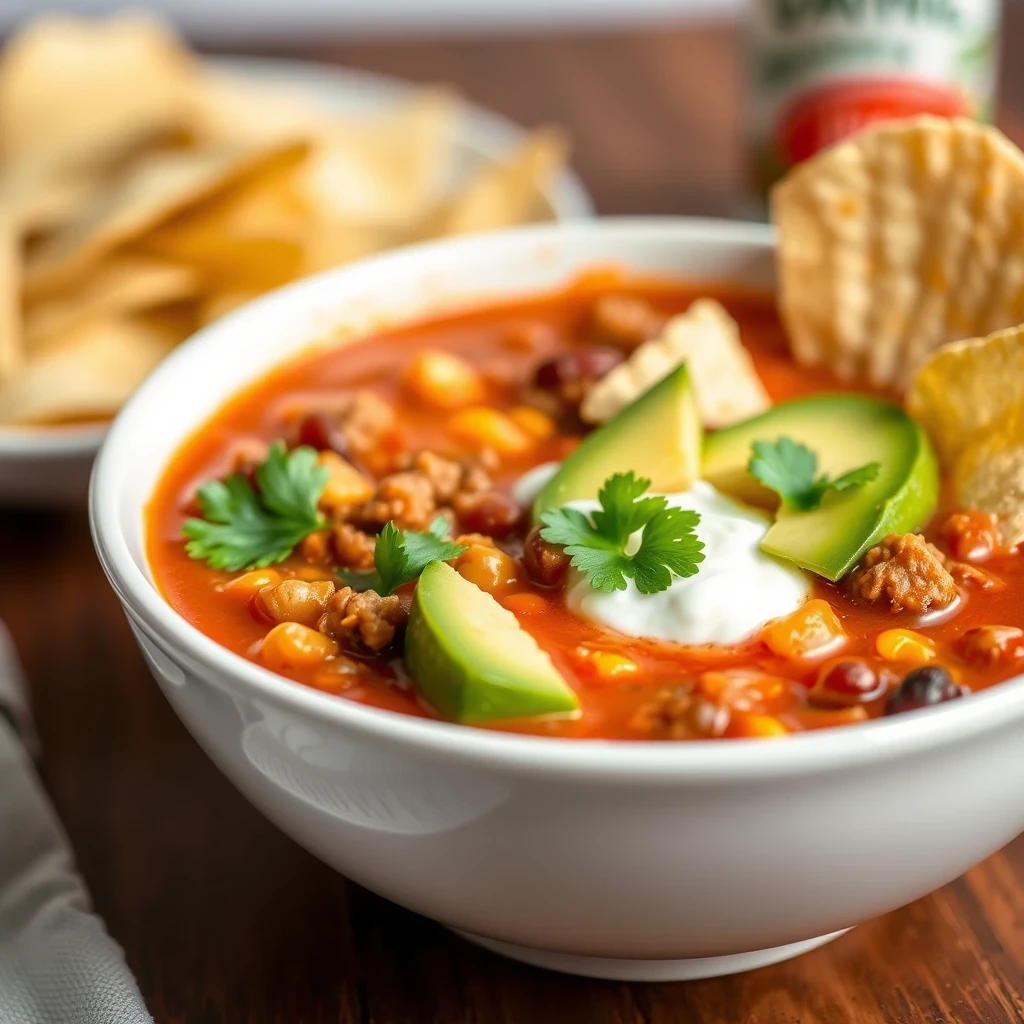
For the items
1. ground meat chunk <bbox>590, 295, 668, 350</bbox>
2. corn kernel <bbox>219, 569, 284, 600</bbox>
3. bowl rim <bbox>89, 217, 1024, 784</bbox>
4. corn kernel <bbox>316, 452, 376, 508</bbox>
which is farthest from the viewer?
ground meat chunk <bbox>590, 295, 668, 350</bbox>

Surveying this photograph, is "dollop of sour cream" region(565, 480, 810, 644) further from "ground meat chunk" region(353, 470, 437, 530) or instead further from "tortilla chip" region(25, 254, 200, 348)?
"tortilla chip" region(25, 254, 200, 348)

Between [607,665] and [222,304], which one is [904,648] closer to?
[607,665]

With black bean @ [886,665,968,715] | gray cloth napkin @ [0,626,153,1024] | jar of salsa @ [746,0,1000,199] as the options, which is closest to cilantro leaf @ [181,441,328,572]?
gray cloth napkin @ [0,626,153,1024]

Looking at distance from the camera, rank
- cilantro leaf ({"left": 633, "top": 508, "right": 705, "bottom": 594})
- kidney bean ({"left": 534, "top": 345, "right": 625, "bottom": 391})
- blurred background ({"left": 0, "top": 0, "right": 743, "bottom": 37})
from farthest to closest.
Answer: blurred background ({"left": 0, "top": 0, "right": 743, "bottom": 37}) → kidney bean ({"left": 534, "top": 345, "right": 625, "bottom": 391}) → cilantro leaf ({"left": 633, "top": 508, "right": 705, "bottom": 594})

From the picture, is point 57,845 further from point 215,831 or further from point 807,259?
point 807,259

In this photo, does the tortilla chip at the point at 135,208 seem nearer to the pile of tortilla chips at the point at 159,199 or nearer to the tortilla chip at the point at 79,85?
the pile of tortilla chips at the point at 159,199

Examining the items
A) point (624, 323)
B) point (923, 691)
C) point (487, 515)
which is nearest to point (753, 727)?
point (923, 691)
